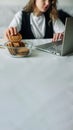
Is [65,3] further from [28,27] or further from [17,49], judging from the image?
[17,49]

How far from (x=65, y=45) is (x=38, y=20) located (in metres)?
0.62

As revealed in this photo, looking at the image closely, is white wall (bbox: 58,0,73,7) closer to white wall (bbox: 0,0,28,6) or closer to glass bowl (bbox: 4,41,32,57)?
white wall (bbox: 0,0,28,6)

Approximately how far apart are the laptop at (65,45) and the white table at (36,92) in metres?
0.05

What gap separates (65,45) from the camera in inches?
47.2

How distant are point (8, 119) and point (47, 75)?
1.11ft

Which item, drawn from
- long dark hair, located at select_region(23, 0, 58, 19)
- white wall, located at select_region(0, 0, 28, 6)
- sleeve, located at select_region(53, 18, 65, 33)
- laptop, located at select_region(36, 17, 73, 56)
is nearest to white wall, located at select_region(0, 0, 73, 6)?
white wall, located at select_region(0, 0, 28, 6)

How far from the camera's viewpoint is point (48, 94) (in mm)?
841

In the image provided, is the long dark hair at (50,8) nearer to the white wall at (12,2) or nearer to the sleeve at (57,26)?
the sleeve at (57,26)

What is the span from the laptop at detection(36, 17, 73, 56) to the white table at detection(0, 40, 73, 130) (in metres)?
0.05

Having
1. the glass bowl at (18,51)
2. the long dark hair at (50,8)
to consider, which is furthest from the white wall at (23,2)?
the glass bowl at (18,51)

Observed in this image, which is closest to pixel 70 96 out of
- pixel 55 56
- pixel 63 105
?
pixel 63 105

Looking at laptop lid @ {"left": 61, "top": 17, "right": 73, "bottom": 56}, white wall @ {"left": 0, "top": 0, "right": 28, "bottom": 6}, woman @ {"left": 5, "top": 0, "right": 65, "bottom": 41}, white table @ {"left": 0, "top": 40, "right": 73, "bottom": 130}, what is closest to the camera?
white table @ {"left": 0, "top": 40, "right": 73, "bottom": 130}

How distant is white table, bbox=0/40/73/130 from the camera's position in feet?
2.27

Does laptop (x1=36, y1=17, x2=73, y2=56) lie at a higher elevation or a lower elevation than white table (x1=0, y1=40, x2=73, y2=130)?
higher
